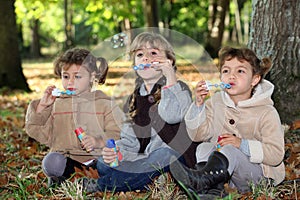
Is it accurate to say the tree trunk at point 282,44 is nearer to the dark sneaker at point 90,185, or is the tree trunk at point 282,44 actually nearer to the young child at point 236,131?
the young child at point 236,131

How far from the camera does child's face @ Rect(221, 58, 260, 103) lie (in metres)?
3.28

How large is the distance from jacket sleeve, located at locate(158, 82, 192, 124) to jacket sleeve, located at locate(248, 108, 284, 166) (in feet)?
1.62

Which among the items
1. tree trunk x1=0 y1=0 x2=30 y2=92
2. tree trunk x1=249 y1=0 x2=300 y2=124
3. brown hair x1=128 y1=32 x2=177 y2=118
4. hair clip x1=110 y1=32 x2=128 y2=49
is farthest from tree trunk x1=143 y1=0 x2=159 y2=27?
brown hair x1=128 y1=32 x2=177 y2=118

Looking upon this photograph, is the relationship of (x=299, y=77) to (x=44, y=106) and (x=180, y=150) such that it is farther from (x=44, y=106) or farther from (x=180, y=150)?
(x=44, y=106)

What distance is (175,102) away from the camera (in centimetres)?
320

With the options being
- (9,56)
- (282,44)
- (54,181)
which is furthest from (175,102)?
(9,56)

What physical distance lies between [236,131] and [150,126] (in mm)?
617

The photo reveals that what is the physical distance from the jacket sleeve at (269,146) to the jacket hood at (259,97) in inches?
5.9

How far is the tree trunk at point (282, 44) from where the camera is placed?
15.0 ft

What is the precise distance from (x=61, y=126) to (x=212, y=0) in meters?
16.8

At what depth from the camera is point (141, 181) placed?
131 inches

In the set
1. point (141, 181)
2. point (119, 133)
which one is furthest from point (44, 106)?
point (141, 181)

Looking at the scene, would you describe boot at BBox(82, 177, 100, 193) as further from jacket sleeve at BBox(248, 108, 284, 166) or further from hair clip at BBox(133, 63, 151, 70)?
jacket sleeve at BBox(248, 108, 284, 166)

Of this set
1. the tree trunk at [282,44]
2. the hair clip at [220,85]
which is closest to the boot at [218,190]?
the hair clip at [220,85]
